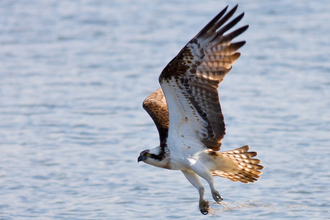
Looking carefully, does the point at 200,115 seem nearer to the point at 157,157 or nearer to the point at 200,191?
the point at 157,157

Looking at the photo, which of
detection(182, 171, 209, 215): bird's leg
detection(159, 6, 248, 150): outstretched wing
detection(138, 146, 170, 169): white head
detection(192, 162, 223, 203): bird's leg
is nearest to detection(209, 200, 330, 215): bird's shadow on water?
detection(182, 171, 209, 215): bird's leg

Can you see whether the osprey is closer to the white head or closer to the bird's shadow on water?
the white head

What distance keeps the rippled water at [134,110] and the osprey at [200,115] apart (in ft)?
2.61

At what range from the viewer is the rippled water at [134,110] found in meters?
7.89

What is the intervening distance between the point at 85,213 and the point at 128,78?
6.17 metres

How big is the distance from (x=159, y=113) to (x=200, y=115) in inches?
40.1

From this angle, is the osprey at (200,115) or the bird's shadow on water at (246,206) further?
the bird's shadow on water at (246,206)

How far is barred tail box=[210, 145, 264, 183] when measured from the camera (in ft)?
22.7

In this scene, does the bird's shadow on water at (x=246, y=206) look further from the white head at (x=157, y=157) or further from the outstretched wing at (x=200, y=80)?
the outstretched wing at (x=200, y=80)

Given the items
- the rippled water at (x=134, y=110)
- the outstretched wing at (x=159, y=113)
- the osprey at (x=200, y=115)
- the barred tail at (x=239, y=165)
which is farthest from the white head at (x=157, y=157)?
the rippled water at (x=134, y=110)

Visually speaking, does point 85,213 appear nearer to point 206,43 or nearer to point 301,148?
point 206,43

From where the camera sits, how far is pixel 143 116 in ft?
36.9

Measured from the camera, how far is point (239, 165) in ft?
23.0

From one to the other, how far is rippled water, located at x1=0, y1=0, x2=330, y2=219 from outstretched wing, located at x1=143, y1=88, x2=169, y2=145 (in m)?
1.07
